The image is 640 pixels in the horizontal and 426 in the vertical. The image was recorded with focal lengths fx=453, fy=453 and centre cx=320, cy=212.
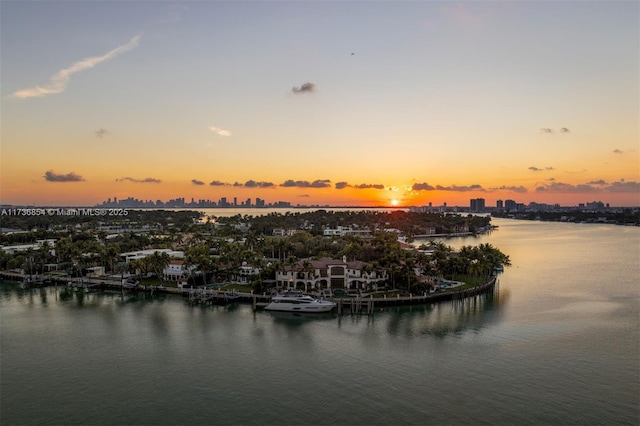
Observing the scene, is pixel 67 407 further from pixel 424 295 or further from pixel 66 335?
pixel 424 295

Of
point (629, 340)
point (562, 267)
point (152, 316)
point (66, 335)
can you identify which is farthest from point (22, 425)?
point (562, 267)

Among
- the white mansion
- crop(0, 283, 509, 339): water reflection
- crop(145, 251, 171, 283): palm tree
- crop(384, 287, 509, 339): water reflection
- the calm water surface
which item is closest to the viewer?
the calm water surface

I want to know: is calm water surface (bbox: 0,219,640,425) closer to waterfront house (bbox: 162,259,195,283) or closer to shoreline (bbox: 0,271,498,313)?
shoreline (bbox: 0,271,498,313)

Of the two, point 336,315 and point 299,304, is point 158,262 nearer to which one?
point 299,304

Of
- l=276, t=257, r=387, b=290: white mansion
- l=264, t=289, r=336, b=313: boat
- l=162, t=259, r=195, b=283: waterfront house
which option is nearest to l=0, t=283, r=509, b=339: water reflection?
l=264, t=289, r=336, b=313: boat

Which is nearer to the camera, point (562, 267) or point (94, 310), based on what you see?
point (94, 310)

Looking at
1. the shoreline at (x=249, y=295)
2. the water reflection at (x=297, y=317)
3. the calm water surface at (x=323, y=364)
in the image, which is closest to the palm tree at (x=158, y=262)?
the shoreline at (x=249, y=295)
